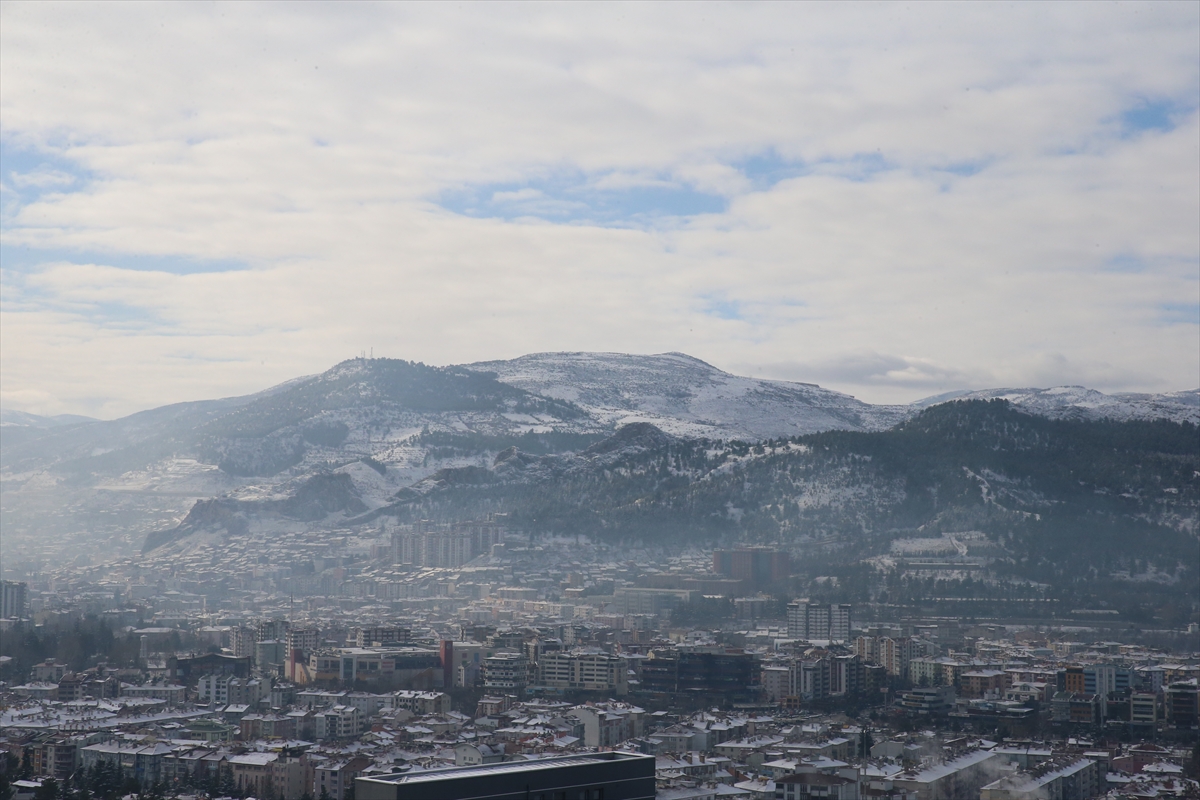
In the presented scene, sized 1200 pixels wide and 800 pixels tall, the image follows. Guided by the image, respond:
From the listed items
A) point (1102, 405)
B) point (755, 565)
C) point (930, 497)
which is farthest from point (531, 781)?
point (1102, 405)

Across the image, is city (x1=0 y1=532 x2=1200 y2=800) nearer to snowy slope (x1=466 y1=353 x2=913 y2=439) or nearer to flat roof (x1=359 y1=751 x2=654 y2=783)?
flat roof (x1=359 y1=751 x2=654 y2=783)

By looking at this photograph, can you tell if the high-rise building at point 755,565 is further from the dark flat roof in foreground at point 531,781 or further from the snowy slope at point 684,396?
the dark flat roof in foreground at point 531,781

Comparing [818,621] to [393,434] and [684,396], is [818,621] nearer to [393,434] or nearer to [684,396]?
[393,434]

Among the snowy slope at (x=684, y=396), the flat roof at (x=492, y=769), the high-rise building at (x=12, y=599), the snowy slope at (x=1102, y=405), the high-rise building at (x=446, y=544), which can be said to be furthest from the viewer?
the snowy slope at (x=684, y=396)

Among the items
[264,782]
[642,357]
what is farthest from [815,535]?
[642,357]

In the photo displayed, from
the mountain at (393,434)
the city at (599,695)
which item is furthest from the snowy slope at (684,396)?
the city at (599,695)

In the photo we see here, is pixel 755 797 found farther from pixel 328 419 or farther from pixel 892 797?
pixel 328 419
